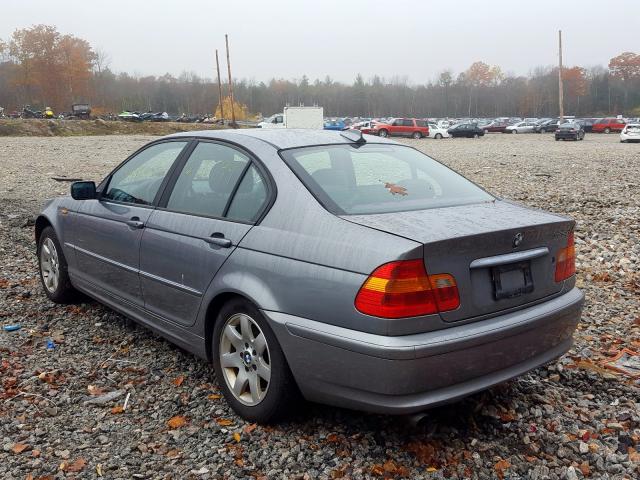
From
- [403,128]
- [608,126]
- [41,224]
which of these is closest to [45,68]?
[403,128]

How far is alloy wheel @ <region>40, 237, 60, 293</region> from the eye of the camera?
5238 mm

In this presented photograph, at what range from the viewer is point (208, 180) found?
148 inches

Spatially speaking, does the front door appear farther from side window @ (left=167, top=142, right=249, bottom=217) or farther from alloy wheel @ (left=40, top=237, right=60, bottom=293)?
alloy wheel @ (left=40, top=237, right=60, bottom=293)

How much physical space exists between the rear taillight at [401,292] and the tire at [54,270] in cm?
336

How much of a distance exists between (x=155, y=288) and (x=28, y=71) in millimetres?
96314

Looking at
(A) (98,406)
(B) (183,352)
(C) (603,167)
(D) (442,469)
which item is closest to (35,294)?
(B) (183,352)

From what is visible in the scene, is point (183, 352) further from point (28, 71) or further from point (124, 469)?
point (28, 71)

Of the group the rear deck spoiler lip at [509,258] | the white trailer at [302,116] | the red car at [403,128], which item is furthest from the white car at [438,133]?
the rear deck spoiler lip at [509,258]

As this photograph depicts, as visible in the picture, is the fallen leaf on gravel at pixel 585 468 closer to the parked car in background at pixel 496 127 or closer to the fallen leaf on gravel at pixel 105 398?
the fallen leaf on gravel at pixel 105 398

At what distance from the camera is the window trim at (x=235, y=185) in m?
3.27

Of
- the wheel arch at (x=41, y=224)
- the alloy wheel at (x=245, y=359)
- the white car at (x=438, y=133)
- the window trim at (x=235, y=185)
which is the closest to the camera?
the alloy wheel at (x=245, y=359)

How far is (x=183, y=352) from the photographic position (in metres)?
4.33

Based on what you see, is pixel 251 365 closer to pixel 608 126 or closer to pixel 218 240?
pixel 218 240

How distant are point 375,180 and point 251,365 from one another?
1246 millimetres
